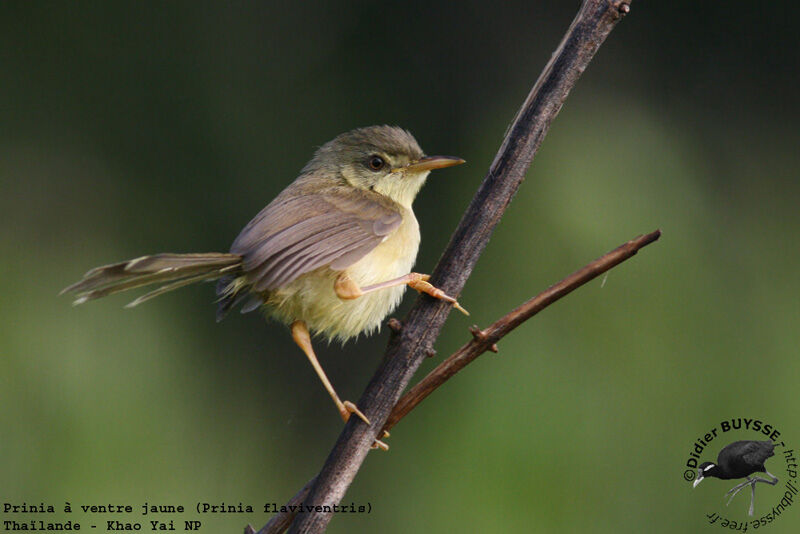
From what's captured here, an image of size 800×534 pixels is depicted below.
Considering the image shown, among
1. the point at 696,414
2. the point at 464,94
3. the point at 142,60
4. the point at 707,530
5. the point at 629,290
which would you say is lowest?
the point at 707,530

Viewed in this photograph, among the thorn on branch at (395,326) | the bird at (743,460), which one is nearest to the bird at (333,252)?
the thorn on branch at (395,326)

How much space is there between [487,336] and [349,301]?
1167 mm

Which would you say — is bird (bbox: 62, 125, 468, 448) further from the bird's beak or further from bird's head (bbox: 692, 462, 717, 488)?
bird's head (bbox: 692, 462, 717, 488)

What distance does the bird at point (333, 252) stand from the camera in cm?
300

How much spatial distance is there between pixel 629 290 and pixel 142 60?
3.12 m

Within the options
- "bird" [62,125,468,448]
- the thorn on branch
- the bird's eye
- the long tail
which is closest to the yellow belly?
"bird" [62,125,468,448]

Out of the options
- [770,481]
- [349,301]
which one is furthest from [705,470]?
[349,301]

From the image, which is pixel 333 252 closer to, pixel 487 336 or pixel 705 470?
pixel 487 336

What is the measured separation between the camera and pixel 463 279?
2.24 m

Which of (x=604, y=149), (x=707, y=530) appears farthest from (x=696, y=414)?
(x=604, y=149)

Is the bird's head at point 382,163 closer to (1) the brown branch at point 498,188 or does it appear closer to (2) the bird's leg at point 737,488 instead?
(1) the brown branch at point 498,188

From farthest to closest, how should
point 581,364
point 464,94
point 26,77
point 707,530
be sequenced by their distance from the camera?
point 464,94 < point 26,77 < point 581,364 < point 707,530

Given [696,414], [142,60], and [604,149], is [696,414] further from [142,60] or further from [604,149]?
[142,60]

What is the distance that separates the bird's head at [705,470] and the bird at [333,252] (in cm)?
125
